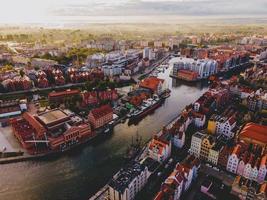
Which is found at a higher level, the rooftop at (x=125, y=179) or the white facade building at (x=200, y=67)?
the white facade building at (x=200, y=67)

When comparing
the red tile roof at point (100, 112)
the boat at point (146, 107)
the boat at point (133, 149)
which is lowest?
the boat at point (133, 149)

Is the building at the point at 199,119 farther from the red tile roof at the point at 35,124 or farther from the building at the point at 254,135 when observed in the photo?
the red tile roof at the point at 35,124

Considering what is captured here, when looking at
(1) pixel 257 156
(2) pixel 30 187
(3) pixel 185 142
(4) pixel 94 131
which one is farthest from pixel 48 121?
(1) pixel 257 156

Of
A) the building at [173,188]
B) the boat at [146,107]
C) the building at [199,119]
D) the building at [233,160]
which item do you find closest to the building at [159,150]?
the building at [173,188]

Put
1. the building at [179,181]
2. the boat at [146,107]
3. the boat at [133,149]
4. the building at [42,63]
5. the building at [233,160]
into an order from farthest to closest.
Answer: the building at [42,63]
the boat at [146,107]
the boat at [133,149]
the building at [233,160]
the building at [179,181]

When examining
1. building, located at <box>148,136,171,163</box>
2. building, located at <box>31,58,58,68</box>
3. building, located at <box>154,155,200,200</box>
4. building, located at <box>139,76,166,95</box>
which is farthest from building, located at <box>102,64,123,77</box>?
building, located at <box>154,155,200,200</box>

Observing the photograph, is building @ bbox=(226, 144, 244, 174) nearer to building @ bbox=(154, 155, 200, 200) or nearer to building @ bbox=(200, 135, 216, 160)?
building @ bbox=(200, 135, 216, 160)

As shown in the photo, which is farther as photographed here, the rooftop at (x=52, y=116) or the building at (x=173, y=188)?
the rooftop at (x=52, y=116)
